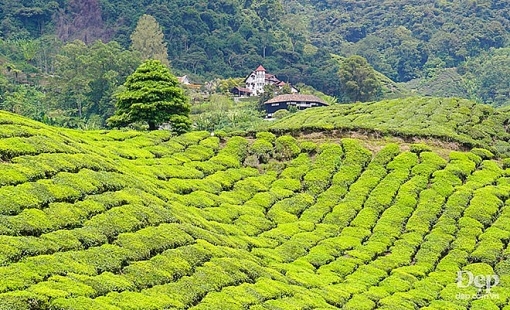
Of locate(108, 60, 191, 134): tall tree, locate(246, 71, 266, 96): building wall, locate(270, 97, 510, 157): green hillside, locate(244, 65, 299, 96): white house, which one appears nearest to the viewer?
locate(270, 97, 510, 157): green hillside

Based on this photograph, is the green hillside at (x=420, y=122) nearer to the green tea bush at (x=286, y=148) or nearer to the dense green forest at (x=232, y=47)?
the green tea bush at (x=286, y=148)

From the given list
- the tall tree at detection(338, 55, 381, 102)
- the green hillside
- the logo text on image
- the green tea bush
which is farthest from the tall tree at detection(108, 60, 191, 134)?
the tall tree at detection(338, 55, 381, 102)

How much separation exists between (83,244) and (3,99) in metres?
66.3

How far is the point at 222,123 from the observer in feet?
240

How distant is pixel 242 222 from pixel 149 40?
285ft

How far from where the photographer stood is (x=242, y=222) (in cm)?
2883

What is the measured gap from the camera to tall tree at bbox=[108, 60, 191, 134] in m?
42.7

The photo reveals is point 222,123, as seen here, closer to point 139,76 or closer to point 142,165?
point 139,76

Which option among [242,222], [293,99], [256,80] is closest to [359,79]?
[293,99]

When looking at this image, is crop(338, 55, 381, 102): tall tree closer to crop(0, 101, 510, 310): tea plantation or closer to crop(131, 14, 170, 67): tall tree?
crop(131, 14, 170, 67): tall tree

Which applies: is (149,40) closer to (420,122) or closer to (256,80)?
(256,80)

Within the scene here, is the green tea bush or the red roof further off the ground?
the green tea bush

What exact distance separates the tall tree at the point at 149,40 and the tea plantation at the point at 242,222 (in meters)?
74.9

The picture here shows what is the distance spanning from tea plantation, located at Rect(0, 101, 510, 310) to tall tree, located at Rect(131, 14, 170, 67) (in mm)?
74861
